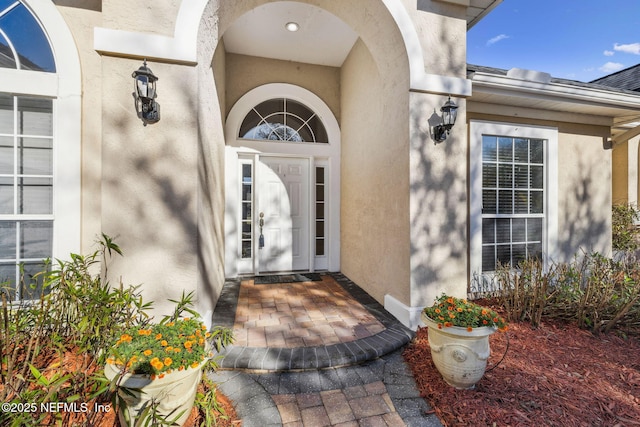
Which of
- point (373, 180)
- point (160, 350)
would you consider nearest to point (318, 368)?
point (160, 350)

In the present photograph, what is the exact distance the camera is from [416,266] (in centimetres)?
293

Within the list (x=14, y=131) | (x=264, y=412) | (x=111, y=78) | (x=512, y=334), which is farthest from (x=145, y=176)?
(x=512, y=334)

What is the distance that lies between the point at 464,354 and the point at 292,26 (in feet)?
14.9

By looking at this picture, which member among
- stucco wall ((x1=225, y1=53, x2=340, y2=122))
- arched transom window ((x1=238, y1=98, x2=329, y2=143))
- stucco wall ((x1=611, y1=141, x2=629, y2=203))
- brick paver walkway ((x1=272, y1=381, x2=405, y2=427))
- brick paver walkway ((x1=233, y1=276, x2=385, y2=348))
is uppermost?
stucco wall ((x1=225, y1=53, x2=340, y2=122))

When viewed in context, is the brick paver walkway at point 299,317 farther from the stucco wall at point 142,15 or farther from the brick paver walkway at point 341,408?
the stucco wall at point 142,15

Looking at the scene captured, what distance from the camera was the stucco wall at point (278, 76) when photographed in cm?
467

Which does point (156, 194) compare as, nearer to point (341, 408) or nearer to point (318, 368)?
point (318, 368)

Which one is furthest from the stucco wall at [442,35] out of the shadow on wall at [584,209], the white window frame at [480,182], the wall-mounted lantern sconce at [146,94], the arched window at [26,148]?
the arched window at [26,148]

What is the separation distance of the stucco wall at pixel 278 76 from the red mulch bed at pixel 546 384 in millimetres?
4333

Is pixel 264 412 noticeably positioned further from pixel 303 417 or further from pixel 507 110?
pixel 507 110

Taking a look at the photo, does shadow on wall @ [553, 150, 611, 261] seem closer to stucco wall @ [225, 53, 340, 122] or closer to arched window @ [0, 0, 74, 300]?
stucco wall @ [225, 53, 340, 122]

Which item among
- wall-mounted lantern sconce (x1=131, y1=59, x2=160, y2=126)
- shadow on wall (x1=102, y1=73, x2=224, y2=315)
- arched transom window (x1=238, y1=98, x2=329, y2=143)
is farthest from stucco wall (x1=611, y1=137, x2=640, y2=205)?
wall-mounted lantern sconce (x1=131, y1=59, x2=160, y2=126)

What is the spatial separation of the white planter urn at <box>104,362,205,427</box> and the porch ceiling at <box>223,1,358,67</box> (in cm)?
419

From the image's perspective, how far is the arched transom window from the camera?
4.84m
